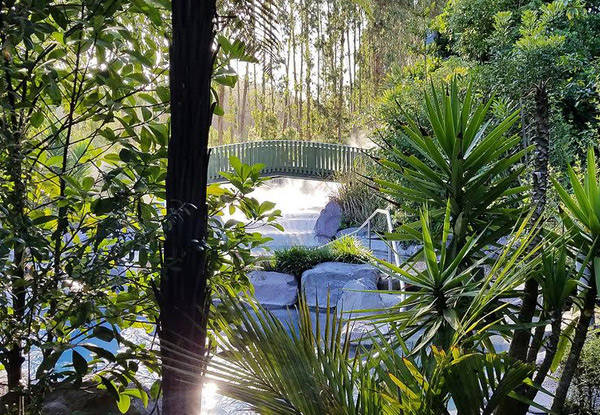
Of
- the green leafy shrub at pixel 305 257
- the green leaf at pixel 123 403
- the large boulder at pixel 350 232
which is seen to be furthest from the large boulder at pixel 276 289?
the green leaf at pixel 123 403

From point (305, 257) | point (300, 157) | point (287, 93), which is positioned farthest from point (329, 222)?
point (287, 93)

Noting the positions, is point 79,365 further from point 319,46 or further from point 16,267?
point 319,46

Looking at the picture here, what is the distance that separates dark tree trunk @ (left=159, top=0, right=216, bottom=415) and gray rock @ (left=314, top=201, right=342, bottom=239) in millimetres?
9670

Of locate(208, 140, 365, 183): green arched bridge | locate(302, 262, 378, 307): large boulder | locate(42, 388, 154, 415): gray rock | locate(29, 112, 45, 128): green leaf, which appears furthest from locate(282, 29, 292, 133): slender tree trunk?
locate(29, 112, 45, 128): green leaf

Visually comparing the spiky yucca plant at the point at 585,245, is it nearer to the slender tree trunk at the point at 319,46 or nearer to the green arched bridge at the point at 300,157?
the green arched bridge at the point at 300,157

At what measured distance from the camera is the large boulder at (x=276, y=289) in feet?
26.1

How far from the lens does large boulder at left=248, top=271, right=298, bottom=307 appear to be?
7965 mm

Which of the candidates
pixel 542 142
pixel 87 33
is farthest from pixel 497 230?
pixel 87 33

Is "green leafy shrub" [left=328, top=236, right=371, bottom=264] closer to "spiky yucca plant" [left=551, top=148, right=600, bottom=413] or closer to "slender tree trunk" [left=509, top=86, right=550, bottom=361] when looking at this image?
"slender tree trunk" [left=509, top=86, right=550, bottom=361]

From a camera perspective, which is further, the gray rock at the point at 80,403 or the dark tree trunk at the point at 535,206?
the gray rock at the point at 80,403

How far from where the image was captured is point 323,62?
19750mm

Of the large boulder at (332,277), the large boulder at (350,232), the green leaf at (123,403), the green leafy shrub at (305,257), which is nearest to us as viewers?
the green leaf at (123,403)

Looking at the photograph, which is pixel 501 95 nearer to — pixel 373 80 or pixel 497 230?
pixel 497 230

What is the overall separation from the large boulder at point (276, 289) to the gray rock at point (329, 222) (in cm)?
315
